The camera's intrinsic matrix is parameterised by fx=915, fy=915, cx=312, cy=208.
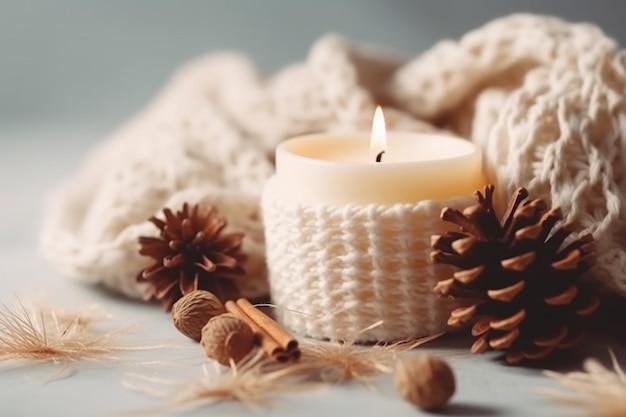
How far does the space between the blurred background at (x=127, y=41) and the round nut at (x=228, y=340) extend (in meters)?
0.75

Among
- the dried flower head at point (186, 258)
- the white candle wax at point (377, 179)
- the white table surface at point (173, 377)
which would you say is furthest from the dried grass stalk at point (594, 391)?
the dried flower head at point (186, 258)

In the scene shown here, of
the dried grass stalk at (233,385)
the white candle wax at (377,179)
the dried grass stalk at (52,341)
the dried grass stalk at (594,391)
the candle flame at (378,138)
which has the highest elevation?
the candle flame at (378,138)

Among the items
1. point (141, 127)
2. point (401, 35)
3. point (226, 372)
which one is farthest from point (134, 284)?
point (401, 35)

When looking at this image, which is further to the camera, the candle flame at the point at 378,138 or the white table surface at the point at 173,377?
the candle flame at the point at 378,138

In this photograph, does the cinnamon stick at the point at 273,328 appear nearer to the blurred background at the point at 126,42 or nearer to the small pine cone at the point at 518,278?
the small pine cone at the point at 518,278

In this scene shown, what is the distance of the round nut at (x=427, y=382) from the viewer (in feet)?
1.71

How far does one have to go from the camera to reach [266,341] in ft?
1.93

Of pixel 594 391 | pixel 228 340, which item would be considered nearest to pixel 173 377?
pixel 228 340

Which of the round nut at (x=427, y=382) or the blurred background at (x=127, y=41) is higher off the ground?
the blurred background at (x=127, y=41)

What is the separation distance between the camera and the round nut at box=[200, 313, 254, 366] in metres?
0.58

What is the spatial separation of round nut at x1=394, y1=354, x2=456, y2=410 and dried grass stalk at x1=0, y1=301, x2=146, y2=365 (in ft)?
0.70

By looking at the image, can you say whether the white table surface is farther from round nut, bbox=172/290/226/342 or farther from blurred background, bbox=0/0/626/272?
blurred background, bbox=0/0/626/272

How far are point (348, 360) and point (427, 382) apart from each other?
0.08 meters

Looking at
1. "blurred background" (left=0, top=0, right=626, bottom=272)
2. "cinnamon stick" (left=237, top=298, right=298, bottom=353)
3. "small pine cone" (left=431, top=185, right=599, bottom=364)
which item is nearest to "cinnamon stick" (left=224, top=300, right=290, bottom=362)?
"cinnamon stick" (left=237, top=298, right=298, bottom=353)
